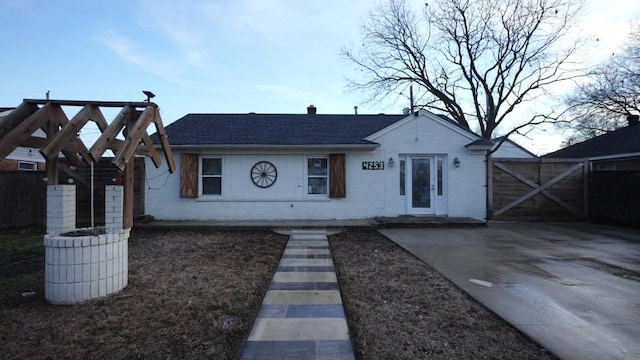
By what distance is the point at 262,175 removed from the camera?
1089cm

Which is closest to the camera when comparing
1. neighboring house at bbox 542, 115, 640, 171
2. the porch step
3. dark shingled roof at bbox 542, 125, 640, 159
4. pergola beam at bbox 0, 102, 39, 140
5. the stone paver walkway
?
the stone paver walkway

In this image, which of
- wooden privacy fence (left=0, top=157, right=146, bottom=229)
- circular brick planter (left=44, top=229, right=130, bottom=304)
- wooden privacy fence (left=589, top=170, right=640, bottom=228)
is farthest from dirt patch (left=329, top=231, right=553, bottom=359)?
wooden privacy fence (left=589, top=170, right=640, bottom=228)

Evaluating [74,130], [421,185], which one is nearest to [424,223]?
[421,185]

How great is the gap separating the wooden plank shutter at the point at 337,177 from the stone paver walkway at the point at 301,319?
511 cm

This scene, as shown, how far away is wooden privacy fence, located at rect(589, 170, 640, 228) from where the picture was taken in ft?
32.4

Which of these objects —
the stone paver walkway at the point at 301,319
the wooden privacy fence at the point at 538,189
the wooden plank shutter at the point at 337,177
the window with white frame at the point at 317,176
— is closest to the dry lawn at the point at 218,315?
the stone paver walkway at the point at 301,319

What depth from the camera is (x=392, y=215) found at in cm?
1091

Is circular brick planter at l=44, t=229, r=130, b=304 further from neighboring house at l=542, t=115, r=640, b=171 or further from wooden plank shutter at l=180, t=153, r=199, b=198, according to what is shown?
neighboring house at l=542, t=115, r=640, b=171

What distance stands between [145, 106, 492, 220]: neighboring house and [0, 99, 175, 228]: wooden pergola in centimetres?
553

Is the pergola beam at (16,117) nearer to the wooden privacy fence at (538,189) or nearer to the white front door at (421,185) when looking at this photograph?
the white front door at (421,185)

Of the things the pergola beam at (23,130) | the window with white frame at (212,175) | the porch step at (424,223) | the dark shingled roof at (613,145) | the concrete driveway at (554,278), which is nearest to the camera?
the concrete driveway at (554,278)

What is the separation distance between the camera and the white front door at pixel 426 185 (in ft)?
36.2

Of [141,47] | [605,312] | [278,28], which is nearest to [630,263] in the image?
[605,312]

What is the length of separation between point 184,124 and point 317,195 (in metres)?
5.58
